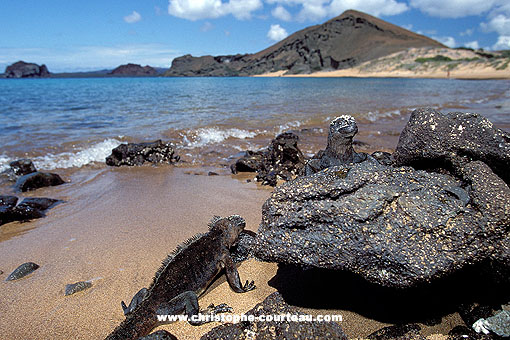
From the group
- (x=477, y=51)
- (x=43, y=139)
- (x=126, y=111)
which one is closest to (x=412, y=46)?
(x=477, y=51)

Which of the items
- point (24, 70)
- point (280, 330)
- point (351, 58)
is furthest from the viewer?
point (24, 70)

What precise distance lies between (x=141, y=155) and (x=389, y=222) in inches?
308

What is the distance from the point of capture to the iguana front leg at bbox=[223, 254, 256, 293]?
3.22 metres

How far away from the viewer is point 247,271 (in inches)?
140

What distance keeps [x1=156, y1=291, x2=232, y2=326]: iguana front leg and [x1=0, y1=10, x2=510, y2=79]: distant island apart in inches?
2559

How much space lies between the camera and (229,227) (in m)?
3.77

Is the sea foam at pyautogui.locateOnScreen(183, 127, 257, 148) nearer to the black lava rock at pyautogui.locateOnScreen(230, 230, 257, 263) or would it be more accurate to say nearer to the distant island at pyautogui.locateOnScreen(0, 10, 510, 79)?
the black lava rock at pyautogui.locateOnScreen(230, 230, 257, 263)

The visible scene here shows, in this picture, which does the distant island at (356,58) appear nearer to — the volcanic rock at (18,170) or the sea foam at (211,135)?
the sea foam at (211,135)

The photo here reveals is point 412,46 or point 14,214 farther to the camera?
point 412,46

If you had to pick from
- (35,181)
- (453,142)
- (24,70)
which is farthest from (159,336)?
(24,70)

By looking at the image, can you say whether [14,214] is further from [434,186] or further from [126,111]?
[126,111]

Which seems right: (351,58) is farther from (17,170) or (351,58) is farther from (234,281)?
(234,281)

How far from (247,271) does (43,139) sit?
38.9ft

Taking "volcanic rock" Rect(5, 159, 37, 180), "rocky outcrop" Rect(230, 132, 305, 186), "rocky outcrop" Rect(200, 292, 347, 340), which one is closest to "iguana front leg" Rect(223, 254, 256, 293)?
"rocky outcrop" Rect(200, 292, 347, 340)
